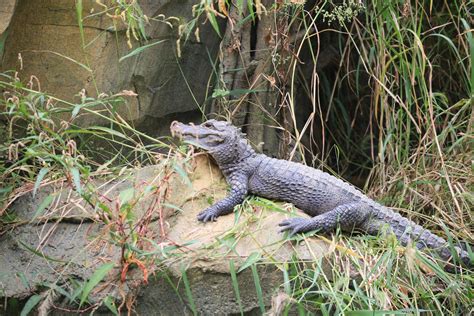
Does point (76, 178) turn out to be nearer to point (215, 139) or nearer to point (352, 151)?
point (215, 139)

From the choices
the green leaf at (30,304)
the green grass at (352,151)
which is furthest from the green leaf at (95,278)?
the green leaf at (30,304)

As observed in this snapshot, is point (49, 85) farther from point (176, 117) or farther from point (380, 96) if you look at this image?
point (380, 96)

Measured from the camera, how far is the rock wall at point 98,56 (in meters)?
4.97

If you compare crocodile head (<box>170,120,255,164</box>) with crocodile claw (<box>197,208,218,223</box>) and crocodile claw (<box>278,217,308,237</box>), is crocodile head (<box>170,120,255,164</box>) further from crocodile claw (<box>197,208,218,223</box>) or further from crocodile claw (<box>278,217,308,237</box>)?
crocodile claw (<box>278,217,308,237</box>)

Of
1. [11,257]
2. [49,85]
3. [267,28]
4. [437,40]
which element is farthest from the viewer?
[437,40]

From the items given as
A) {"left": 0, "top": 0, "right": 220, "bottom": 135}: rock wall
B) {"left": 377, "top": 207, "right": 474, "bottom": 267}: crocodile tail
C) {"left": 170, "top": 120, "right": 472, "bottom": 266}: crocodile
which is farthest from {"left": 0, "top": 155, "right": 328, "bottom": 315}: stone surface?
{"left": 0, "top": 0, "right": 220, "bottom": 135}: rock wall

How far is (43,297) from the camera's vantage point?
161 inches

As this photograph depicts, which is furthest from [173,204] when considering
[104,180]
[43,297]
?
[43,297]

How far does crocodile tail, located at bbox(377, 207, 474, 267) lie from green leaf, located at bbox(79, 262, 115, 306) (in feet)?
5.38

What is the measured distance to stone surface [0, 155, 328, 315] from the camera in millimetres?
4043

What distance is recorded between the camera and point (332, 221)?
4438 mm

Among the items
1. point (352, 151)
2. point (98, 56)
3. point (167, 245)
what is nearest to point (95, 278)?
point (167, 245)

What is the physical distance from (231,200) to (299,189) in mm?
407

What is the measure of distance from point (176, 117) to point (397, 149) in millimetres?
1465
